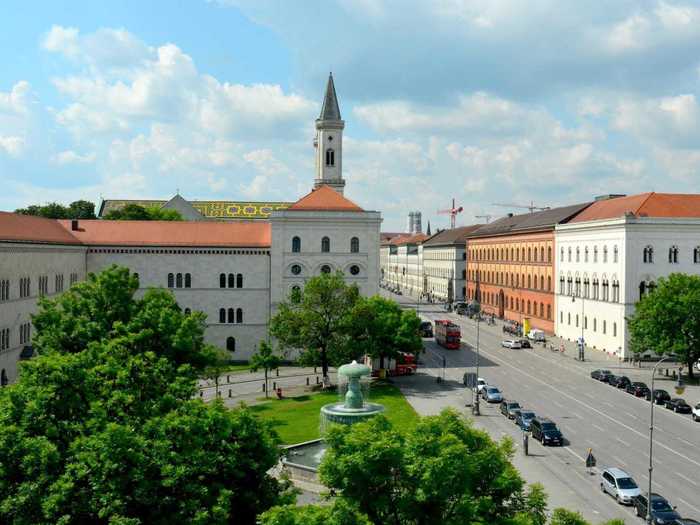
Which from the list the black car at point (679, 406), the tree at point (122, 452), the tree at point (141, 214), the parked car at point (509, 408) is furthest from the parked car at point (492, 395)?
the tree at point (141, 214)

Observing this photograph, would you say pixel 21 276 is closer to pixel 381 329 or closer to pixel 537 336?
pixel 381 329

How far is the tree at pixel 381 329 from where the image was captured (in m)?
67.2

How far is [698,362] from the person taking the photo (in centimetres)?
6900

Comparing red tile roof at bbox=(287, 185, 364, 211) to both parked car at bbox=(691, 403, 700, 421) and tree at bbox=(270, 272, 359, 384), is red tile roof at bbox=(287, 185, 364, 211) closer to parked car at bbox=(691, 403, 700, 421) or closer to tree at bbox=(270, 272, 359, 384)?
tree at bbox=(270, 272, 359, 384)

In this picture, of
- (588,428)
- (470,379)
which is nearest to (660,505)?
(588,428)

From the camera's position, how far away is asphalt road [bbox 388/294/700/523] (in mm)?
38875

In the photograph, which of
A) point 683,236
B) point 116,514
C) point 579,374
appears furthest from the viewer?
point 683,236

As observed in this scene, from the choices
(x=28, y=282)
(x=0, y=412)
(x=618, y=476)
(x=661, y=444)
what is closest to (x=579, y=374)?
(x=661, y=444)

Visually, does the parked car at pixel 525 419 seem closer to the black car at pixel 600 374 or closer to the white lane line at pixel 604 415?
the white lane line at pixel 604 415

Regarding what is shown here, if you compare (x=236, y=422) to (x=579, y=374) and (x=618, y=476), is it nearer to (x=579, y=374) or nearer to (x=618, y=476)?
(x=618, y=476)

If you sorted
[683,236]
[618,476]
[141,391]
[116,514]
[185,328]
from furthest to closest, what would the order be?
[683,236] → [185,328] → [618,476] → [141,391] → [116,514]

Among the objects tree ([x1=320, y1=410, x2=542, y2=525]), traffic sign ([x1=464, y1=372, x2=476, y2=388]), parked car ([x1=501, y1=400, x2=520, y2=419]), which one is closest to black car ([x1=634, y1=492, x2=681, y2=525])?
tree ([x1=320, y1=410, x2=542, y2=525])

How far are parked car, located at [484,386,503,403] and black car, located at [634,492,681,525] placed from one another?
25.0 meters

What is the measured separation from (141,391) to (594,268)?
7267 centimetres
